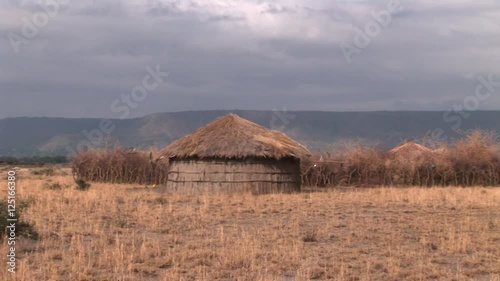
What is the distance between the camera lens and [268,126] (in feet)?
513

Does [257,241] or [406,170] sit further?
[406,170]

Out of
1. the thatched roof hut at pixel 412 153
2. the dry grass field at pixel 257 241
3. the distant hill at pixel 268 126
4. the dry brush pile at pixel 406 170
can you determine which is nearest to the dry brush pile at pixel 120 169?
the dry brush pile at pixel 406 170

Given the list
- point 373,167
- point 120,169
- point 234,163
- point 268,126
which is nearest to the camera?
point 234,163

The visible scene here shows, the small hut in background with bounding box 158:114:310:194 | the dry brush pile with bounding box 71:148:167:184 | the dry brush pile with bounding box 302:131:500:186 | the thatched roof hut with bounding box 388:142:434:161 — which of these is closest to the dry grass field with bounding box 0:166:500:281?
the small hut in background with bounding box 158:114:310:194

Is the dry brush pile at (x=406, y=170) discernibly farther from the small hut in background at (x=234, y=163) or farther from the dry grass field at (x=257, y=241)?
the dry grass field at (x=257, y=241)

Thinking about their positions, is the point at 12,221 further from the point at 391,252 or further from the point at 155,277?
the point at 391,252

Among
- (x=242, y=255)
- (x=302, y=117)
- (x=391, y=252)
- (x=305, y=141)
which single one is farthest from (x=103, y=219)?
(x=302, y=117)

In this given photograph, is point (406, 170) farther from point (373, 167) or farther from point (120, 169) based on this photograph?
point (120, 169)

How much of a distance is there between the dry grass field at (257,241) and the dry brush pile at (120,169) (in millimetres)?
15038

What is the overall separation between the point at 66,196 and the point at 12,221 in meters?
8.51

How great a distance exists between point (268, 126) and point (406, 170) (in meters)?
125

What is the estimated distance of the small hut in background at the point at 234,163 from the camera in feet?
75.6

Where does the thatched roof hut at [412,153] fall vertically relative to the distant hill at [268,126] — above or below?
below

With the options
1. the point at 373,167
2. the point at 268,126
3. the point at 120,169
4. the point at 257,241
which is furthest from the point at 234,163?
the point at 268,126
